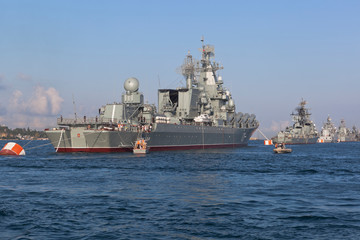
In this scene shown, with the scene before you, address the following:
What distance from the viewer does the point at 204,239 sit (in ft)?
44.8

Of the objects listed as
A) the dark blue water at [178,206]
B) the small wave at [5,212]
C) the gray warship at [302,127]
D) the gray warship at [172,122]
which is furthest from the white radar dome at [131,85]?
the gray warship at [302,127]

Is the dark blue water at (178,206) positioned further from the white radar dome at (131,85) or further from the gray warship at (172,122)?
the white radar dome at (131,85)

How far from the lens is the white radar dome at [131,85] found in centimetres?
7481

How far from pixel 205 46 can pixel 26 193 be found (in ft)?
279

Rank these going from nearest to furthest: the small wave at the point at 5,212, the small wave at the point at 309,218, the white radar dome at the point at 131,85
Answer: the small wave at the point at 309,218
the small wave at the point at 5,212
the white radar dome at the point at 131,85

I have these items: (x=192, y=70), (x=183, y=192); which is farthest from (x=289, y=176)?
(x=192, y=70)

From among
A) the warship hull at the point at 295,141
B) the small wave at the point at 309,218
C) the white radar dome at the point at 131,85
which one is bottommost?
the small wave at the point at 309,218

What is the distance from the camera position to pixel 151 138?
69.2 m

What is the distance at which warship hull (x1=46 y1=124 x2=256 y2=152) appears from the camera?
2393 inches

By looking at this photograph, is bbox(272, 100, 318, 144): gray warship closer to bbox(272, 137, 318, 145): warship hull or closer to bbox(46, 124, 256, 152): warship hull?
bbox(272, 137, 318, 145): warship hull

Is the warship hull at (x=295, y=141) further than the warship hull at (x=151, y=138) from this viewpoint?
Yes

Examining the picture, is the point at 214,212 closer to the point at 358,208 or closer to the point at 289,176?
the point at 358,208

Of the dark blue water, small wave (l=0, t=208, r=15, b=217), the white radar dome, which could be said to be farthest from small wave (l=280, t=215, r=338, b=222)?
the white radar dome

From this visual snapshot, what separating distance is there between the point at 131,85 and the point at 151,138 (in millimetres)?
12759
